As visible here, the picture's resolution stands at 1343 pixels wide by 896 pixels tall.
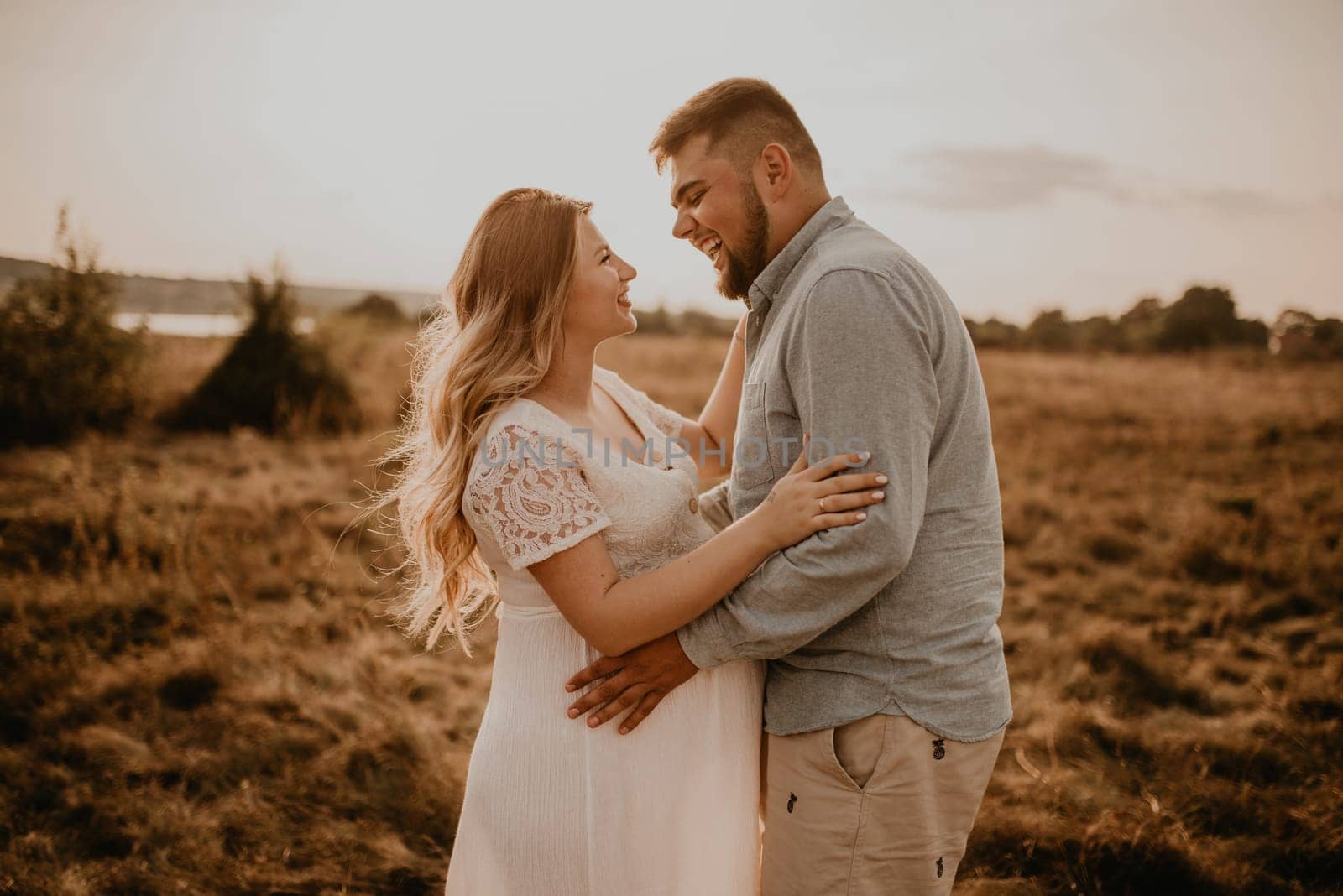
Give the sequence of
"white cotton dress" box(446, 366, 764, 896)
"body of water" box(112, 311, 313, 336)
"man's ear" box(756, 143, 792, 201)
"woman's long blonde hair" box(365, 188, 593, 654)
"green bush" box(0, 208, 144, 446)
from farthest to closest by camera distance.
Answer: "body of water" box(112, 311, 313, 336) < "green bush" box(0, 208, 144, 446) < "man's ear" box(756, 143, 792, 201) < "woman's long blonde hair" box(365, 188, 593, 654) < "white cotton dress" box(446, 366, 764, 896)

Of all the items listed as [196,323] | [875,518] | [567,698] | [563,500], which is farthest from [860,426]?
[196,323]

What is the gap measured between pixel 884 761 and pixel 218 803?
296 centimetres

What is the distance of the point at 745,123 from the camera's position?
7.25ft

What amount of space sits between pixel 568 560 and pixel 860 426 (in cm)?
70

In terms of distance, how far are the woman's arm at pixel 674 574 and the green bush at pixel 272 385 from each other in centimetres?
828

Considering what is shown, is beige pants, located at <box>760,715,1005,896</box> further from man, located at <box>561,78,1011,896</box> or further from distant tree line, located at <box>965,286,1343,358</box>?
distant tree line, located at <box>965,286,1343,358</box>

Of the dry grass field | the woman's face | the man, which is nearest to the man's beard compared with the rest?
the man

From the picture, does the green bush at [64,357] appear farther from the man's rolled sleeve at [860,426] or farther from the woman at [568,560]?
the man's rolled sleeve at [860,426]

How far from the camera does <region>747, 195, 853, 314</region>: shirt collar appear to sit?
6.72 feet

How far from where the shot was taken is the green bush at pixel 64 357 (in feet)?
26.0

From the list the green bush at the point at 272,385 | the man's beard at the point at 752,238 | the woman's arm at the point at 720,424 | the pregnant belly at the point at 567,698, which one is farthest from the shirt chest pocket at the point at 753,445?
the green bush at the point at 272,385

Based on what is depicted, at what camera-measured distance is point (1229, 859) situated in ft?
9.69

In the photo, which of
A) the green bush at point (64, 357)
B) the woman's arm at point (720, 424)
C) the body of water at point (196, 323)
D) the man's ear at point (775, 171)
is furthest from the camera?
the body of water at point (196, 323)

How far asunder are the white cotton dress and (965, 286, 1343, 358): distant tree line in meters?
16.2
